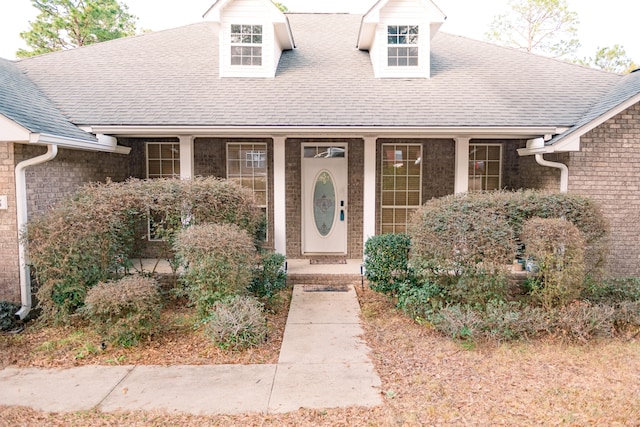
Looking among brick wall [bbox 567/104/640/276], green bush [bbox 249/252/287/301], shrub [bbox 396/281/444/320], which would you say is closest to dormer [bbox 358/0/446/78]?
brick wall [bbox 567/104/640/276]

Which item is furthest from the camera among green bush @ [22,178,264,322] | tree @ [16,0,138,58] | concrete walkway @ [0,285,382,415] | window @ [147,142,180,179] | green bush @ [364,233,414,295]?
tree @ [16,0,138,58]

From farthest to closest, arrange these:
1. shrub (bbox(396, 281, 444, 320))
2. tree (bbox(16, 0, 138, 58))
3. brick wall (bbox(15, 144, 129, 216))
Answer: tree (bbox(16, 0, 138, 58)) < brick wall (bbox(15, 144, 129, 216)) < shrub (bbox(396, 281, 444, 320))

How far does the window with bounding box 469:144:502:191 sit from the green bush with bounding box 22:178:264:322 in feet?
16.9

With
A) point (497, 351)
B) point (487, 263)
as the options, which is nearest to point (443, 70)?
point (487, 263)

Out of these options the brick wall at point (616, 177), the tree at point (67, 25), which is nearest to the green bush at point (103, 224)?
the brick wall at point (616, 177)

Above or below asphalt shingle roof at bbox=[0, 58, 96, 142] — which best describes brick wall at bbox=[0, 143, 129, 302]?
below

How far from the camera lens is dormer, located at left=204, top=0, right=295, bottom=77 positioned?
965 cm

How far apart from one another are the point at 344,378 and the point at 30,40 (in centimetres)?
2256

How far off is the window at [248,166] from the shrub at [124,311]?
4409 mm

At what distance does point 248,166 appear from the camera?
980cm

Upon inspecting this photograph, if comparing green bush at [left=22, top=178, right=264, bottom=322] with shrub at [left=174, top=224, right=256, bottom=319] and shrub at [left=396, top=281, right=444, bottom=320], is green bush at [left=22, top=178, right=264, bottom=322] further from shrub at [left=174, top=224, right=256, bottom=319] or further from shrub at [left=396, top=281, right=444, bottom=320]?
shrub at [left=396, top=281, right=444, bottom=320]

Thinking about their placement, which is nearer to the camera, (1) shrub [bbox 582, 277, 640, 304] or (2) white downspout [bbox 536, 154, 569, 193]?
(1) shrub [bbox 582, 277, 640, 304]

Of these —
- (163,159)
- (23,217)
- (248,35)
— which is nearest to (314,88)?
(248,35)

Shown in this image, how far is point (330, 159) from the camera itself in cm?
976
